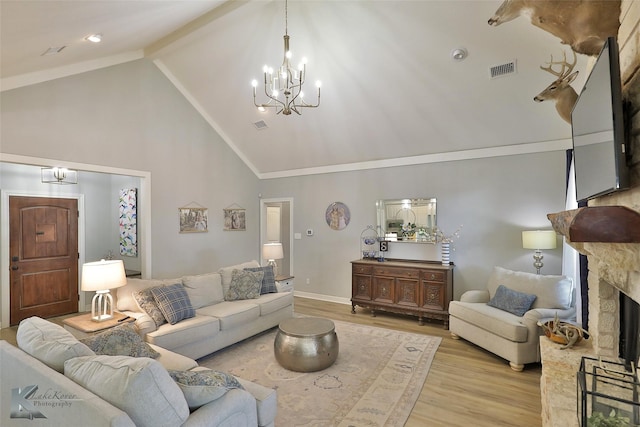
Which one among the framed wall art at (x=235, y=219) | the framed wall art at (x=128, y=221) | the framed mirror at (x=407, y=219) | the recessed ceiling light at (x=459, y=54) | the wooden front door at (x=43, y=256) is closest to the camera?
the recessed ceiling light at (x=459, y=54)

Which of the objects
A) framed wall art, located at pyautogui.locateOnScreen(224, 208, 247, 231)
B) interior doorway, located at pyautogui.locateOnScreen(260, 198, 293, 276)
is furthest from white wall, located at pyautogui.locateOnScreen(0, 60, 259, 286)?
interior doorway, located at pyautogui.locateOnScreen(260, 198, 293, 276)

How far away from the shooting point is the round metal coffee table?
3.13m

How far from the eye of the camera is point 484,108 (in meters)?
4.10

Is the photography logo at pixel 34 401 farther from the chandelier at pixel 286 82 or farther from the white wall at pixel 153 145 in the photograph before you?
the white wall at pixel 153 145

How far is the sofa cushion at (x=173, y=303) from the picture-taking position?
3.32m

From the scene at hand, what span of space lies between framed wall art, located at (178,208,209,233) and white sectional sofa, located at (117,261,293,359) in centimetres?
142

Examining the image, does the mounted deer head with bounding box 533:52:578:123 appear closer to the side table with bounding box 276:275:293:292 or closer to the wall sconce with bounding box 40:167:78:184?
the side table with bounding box 276:275:293:292

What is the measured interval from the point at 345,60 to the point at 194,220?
12.0 feet

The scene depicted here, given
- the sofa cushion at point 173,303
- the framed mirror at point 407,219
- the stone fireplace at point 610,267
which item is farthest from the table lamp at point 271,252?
the stone fireplace at point 610,267

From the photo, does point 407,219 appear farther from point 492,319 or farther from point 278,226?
point 278,226

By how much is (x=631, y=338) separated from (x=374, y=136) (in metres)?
3.95

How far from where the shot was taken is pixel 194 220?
548 cm

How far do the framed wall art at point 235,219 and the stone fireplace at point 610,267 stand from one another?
5.28 meters

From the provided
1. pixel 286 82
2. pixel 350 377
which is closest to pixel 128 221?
pixel 286 82
